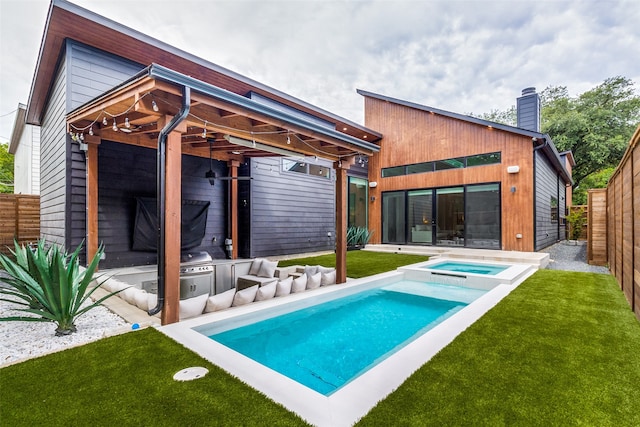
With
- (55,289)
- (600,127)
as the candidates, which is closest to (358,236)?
(55,289)

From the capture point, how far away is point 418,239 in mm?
11367

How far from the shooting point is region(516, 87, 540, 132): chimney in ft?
38.6

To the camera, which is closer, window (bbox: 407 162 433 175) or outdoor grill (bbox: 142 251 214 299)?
outdoor grill (bbox: 142 251 214 299)

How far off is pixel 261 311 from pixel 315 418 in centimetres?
219

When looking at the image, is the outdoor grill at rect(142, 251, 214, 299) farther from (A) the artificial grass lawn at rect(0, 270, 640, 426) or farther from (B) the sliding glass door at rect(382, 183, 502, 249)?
(B) the sliding glass door at rect(382, 183, 502, 249)

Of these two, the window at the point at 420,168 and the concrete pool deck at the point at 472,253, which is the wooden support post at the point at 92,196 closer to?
the concrete pool deck at the point at 472,253

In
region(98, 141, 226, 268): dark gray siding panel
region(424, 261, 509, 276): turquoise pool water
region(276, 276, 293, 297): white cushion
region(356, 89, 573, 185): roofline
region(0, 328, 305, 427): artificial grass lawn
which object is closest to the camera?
region(0, 328, 305, 427): artificial grass lawn

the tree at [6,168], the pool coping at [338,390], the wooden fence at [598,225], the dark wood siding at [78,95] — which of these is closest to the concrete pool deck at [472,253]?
the wooden fence at [598,225]

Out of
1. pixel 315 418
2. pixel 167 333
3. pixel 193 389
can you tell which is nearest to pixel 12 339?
pixel 167 333

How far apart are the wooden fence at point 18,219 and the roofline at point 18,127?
11.3ft

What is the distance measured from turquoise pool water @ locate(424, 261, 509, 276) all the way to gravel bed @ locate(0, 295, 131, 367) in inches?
244

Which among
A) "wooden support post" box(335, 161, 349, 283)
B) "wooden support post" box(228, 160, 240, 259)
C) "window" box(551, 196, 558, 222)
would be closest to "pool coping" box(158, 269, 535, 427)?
"wooden support post" box(335, 161, 349, 283)

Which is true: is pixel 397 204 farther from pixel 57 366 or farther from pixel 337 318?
pixel 57 366

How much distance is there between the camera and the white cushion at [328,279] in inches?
207
